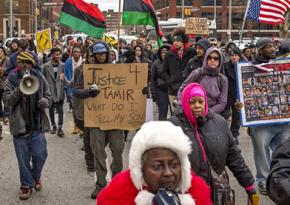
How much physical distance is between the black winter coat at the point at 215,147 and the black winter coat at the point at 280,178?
173cm

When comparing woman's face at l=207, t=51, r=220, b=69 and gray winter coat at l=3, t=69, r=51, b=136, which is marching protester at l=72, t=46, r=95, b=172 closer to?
gray winter coat at l=3, t=69, r=51, b=136

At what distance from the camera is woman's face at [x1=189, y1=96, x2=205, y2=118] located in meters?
4.19

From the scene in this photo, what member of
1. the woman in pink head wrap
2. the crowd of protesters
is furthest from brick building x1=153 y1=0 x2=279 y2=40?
the woman in pink head wrap

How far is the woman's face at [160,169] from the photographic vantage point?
2561 millimetres

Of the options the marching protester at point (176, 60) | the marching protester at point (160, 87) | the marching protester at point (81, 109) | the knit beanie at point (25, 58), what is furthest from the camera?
the marching protester at point (160, 87)

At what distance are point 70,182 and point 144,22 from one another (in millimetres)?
3688

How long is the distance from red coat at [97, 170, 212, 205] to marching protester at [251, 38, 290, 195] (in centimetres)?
407

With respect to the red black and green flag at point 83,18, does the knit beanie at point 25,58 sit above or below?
below

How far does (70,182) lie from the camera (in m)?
7.25

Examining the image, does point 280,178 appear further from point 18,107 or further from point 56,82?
point 56,82

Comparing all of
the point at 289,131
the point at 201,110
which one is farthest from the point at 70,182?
the point at 201,110

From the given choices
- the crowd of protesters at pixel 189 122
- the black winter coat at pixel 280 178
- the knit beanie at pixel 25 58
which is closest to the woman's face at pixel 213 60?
the crowd of protesters at pixel 189 122

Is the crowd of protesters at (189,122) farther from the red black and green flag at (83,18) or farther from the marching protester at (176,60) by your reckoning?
the red black and green flag at (83,18)

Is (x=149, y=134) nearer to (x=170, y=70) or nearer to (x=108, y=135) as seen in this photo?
(x=108, y=135)
